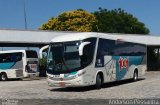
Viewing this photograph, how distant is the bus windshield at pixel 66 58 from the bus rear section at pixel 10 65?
1606 centimetres

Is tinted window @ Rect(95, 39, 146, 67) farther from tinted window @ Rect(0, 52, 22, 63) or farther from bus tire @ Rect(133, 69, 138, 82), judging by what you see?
tinted window @ Rect(0, 52, 22, 63)

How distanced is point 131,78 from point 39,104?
46.8ft

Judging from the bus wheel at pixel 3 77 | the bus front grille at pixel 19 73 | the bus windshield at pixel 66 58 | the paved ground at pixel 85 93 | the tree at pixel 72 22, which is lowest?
the paved ground at pixel 85 93

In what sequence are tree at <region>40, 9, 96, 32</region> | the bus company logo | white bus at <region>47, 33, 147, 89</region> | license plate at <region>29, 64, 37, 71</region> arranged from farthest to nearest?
1. tree at <region>40, 9, 96, 32</region>
2. license plate at <region>29, 64, 37, 71</region>
3. the bus company logo
4. white bus at <region>47, 33, 147, 89</region>

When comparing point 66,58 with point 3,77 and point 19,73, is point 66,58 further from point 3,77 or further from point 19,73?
point 3,77

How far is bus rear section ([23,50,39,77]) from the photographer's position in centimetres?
3806

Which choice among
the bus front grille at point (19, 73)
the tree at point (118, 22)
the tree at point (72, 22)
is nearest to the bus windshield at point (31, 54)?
the bus front grille at point (19, 73)

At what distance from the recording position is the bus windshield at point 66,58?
21781 mm

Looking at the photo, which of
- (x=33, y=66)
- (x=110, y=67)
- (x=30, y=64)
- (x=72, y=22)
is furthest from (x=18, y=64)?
(x=72, y=22)

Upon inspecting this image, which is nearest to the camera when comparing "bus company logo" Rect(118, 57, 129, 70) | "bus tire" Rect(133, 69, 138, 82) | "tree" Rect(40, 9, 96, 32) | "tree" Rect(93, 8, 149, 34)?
"bus company logo" Rect(118, 57, 129, 70)

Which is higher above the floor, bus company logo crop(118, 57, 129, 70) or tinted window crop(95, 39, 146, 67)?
tinted window crop(95, 39, 146, 67)

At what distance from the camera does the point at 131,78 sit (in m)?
29.9

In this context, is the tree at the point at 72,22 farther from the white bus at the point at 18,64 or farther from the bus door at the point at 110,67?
the bus door at the point at 110,67

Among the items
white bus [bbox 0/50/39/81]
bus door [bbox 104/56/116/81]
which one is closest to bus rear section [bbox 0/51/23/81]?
white bus [bbox 0/50/39/81]
